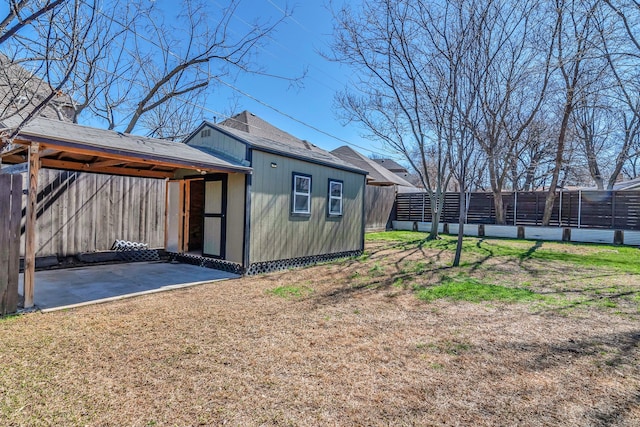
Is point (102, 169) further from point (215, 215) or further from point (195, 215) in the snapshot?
point (215, 215)

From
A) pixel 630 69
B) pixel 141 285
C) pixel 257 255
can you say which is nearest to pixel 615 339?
pixel 257 255

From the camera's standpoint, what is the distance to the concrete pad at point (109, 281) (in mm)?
4676

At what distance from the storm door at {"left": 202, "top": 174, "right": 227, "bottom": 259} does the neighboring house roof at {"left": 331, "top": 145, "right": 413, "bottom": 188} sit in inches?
409

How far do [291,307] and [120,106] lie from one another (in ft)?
35.4

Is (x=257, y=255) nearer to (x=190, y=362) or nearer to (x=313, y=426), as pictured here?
(x=190, y=362)

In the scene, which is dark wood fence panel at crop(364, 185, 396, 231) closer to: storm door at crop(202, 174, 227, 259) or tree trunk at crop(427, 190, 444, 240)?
tree trunk at crop(427, 190, 444, 240)

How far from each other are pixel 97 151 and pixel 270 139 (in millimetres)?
5306

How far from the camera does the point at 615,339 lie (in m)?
3.54

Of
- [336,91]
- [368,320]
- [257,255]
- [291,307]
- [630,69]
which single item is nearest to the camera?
[368,320]

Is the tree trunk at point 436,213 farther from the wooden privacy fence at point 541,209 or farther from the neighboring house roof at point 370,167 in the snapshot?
the neighboring house roof at point 370,167

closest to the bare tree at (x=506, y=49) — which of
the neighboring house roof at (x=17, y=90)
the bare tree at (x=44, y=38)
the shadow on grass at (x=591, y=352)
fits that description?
the shadow on grass at (x=591, y=352)

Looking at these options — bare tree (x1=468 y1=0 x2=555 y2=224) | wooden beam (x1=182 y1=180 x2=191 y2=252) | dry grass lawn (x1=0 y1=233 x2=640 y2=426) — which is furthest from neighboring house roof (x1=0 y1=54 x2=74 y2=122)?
bare tree (x1=468 y1=0 x2=555 y2=224)

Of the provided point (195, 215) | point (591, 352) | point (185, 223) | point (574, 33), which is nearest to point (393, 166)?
point (574, 33)

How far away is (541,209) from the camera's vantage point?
13.6 m
